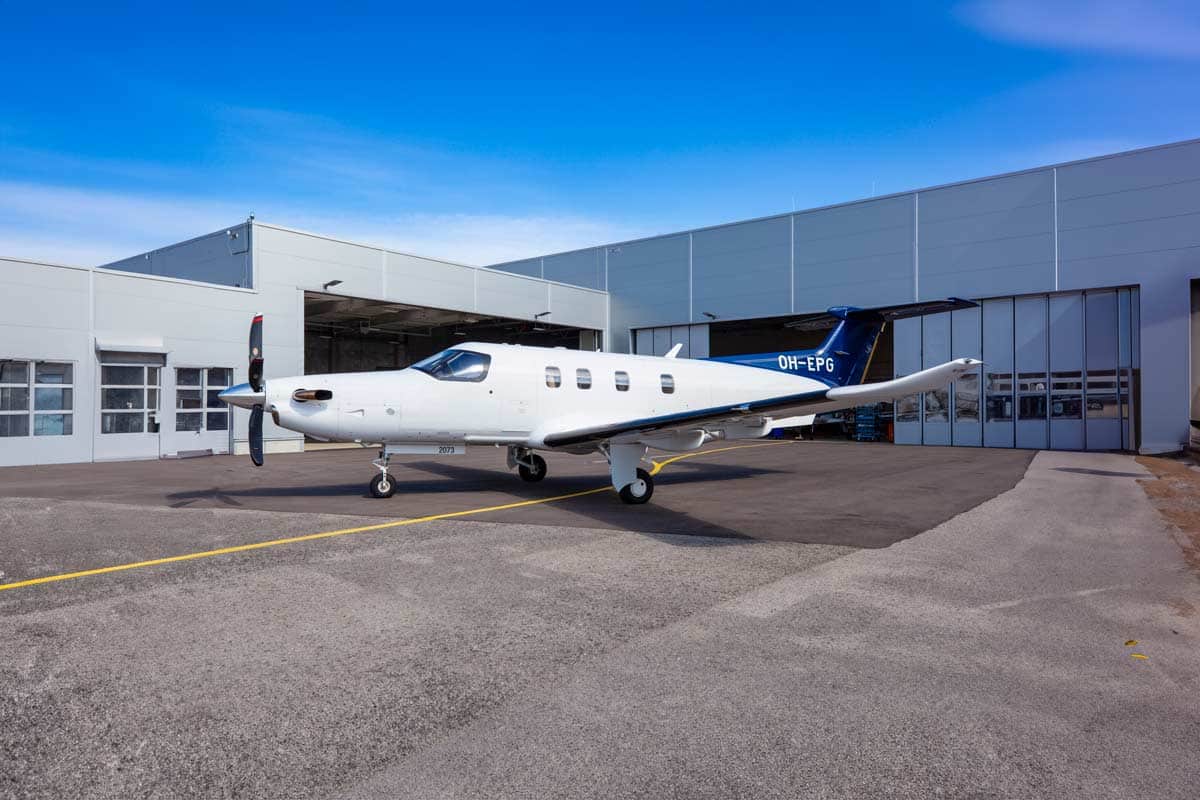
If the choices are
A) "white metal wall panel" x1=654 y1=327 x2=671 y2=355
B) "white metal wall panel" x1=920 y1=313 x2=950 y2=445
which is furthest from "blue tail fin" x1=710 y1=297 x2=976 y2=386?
"white metal wall panel" x1=654 y1=327 x2=671 y2=355

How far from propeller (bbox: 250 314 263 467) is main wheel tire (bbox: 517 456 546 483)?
509cm

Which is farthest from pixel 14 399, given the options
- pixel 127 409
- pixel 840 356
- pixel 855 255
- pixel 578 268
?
pixel 855 255

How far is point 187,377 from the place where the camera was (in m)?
21.4

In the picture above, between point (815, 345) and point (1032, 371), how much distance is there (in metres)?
18.9

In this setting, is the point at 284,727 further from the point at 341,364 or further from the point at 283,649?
the point at 341,364

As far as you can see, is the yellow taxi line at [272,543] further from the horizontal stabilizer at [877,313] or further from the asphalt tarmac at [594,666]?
the horizontal stabilizer at [877,313]

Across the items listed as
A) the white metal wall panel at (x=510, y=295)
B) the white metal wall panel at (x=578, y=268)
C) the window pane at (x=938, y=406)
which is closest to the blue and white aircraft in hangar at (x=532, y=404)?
the window pane at (x=938, y=406)

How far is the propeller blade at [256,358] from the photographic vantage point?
10211mm

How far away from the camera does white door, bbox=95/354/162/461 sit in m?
19.6

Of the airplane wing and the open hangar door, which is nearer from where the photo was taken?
the airplane wing

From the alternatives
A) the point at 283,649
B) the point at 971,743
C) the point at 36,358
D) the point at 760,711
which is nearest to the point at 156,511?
the point at 283,649

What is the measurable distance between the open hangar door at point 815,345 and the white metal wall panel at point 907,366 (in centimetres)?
88

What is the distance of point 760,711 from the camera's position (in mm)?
3557

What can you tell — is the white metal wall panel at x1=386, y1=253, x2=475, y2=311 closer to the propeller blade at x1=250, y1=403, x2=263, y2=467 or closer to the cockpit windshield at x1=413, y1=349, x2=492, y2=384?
the cockpit windshield at x1=413, y1=349, x2=492, y2=384
